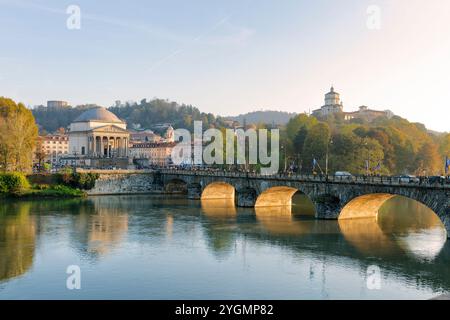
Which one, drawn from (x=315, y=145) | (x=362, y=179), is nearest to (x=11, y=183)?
(x=315, y=145)

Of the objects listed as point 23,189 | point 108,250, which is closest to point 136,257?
point 108,250

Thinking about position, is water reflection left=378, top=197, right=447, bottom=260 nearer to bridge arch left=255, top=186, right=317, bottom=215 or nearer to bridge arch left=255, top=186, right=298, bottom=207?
bridge arch left=255, top=186, right=317, bottom=215

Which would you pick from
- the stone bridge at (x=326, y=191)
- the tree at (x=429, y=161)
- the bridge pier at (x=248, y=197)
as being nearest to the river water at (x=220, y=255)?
the stone bridge at (x=326, y=191)

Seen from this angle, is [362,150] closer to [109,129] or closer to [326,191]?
[326,191]

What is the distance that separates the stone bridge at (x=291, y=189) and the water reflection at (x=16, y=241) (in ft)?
88.0

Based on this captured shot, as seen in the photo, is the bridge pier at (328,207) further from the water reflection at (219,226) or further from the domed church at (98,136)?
the domed church at (98,136)

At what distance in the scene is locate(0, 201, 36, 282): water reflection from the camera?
1264 inches

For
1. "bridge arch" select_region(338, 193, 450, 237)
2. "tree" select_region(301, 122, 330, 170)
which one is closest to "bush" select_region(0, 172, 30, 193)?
"tree" select_region(301, 122, 330, 170)

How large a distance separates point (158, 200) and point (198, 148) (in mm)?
71435

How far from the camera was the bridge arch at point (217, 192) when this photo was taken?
79.5m

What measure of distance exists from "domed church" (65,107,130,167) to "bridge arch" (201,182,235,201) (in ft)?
200

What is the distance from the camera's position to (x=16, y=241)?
4097 cm

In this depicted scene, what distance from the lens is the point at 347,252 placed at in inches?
1501
